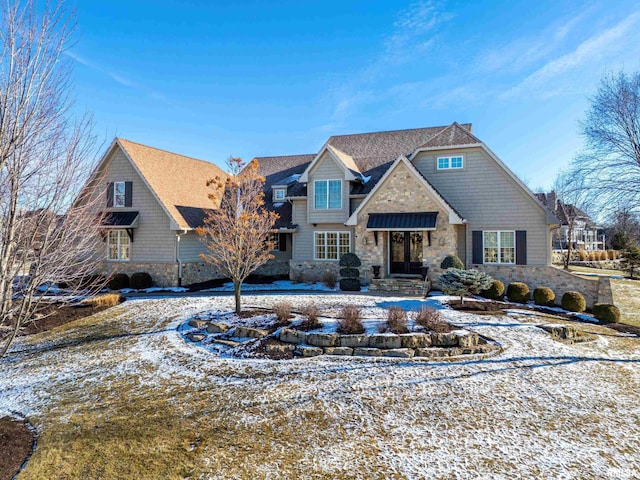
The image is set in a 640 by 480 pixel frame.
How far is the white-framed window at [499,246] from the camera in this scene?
18.9 m

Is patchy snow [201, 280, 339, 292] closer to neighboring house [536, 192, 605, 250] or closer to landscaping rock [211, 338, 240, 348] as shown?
landscaping rock [211, 338, 240, 348]

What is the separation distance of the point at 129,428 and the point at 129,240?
1750 cm

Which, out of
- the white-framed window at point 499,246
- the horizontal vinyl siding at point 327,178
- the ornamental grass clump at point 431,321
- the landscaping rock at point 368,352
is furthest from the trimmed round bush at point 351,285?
the landscaping rock at point 368,352

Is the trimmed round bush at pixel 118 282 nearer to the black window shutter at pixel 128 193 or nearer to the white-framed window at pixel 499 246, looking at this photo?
the black window shutter at pixel 128 193

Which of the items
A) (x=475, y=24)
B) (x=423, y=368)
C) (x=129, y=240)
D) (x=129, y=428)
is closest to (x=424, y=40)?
(x=475, y=24)

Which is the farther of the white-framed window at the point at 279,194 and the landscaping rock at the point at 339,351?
the white-framed window at the point at 279,194

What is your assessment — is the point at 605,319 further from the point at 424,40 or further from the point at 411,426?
the point at 424,40

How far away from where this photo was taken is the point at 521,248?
18578 mm

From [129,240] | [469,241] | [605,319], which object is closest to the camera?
[605,319]

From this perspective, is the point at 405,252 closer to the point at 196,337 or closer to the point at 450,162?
the point at 450,162

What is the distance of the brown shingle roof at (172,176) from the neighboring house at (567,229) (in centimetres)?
3010

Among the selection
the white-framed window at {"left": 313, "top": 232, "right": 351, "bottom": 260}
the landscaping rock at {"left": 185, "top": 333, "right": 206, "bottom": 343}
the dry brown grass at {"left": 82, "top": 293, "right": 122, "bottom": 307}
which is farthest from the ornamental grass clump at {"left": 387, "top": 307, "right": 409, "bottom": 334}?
the dry brown grass at {"left": 82, "top": 293, "right": 122, "bottom": 307}

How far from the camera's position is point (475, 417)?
6520 mm

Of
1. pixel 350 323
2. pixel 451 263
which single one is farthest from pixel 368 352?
pixel 451 263
